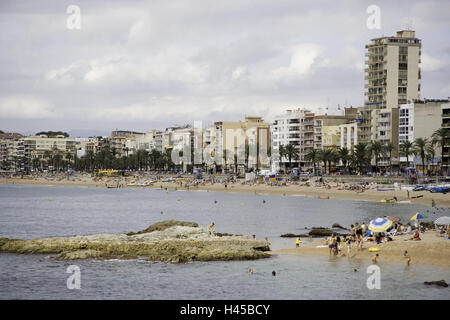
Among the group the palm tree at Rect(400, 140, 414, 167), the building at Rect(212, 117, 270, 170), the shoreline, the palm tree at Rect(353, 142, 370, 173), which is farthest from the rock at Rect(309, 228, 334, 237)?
the building at Rect(212, 117, 270, 170)

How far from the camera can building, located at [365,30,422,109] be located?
125688mm

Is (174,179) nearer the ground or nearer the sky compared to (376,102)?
nearer the ground

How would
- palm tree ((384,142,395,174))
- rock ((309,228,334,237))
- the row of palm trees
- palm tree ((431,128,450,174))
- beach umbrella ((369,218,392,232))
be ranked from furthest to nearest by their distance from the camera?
palm tree ((384,142,395,174)) → the row of palm trees → palm tree ((431,128,450,174)) → rock ((309,228,334,237)) → beach umbrella ((369,218,392,232))

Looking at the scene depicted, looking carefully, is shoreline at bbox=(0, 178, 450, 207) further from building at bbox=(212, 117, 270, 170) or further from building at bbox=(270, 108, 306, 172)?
building at bbox=(212, 117, 270, 170)

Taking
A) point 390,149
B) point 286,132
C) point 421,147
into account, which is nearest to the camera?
point 421,147

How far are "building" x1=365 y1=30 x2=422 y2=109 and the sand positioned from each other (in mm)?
91977

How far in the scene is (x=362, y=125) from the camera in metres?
129

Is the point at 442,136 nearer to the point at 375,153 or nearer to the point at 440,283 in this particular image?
the point at 375,153

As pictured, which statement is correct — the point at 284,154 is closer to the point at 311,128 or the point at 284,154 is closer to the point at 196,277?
the point at 311,128

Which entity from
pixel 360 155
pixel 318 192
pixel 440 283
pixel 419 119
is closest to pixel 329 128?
pixel 360 155

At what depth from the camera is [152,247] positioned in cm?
3978

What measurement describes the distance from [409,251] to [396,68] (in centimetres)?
9704
